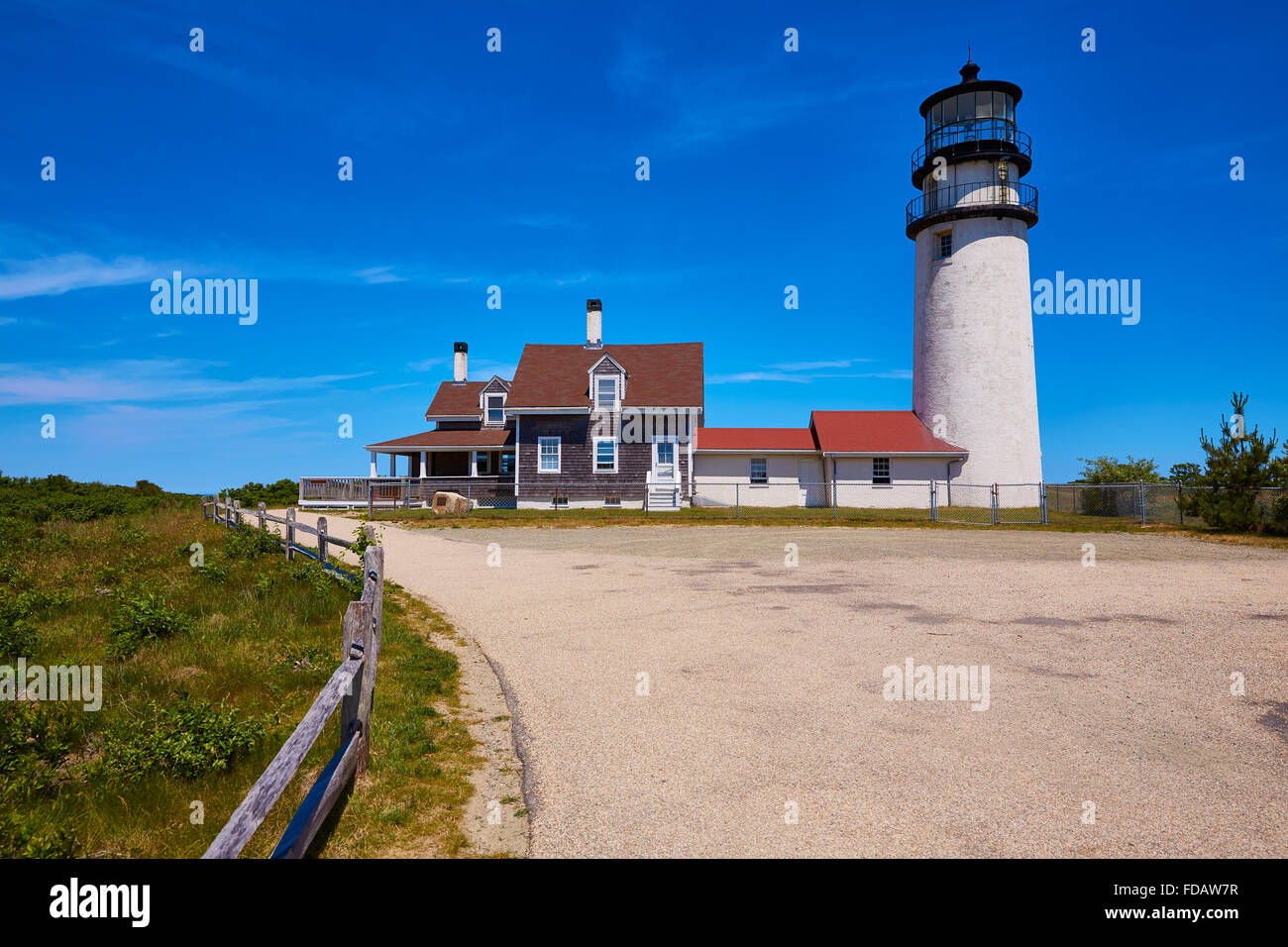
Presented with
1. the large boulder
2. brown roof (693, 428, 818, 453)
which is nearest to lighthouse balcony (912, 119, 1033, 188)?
brown roof (693, 428, 818, 453)

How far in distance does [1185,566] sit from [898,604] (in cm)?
814

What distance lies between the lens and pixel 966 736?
5.36 meters

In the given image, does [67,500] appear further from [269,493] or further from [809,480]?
[809,480]

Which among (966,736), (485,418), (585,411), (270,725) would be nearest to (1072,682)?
(966,736)

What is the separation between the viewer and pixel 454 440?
123ft

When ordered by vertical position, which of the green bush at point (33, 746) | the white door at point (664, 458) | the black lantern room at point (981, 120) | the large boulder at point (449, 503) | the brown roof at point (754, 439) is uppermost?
the black lantern room at point (981, 120)

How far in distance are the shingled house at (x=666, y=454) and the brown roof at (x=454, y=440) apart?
26 centimetres

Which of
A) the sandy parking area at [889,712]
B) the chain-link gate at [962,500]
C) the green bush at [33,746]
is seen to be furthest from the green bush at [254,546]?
the chain-link gate at [962,500]

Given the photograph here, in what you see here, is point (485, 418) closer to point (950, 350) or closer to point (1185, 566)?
point (950, 350)

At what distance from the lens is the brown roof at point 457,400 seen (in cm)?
3966

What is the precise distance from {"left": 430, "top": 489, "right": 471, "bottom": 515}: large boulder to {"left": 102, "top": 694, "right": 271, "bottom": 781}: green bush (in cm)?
2573

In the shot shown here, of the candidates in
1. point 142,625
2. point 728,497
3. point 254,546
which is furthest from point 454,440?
point 142,625

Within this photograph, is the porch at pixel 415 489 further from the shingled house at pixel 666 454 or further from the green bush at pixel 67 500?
the green bush at pixel 67 500

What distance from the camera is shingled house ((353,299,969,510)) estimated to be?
3334 cm
